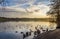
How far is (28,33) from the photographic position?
12.9ft

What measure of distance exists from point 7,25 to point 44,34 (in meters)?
0.91

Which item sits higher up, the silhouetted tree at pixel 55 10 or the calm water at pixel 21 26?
the silhouetted tree at pixel 55 10

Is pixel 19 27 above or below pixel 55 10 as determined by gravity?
below

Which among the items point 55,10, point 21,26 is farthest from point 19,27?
point 55,10

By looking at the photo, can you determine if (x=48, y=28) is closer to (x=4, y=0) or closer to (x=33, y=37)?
(x=33, y=37)

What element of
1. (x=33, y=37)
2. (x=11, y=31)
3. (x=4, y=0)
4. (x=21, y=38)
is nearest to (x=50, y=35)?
(x=33, y=37)

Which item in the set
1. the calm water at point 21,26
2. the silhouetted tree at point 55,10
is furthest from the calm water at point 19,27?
the silhouetted tree at point 55,10

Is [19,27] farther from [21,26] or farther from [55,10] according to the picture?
[55,10]

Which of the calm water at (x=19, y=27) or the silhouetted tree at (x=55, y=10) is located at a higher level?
the silhouetted tree at (x=55, y=10)

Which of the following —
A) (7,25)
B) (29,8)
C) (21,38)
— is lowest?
(21,38)

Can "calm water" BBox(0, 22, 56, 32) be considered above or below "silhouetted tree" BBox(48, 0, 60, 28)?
below

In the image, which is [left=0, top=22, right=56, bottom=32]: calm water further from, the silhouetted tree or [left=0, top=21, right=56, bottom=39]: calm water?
the silhouetted tree

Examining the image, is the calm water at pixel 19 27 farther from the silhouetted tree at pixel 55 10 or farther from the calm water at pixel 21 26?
the silhouetted tree at pixel 55 10

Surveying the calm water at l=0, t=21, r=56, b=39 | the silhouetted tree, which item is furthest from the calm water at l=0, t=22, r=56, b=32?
the silhouetted tree
